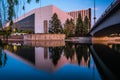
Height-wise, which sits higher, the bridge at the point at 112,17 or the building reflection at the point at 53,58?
the bridge at the point at 112,17

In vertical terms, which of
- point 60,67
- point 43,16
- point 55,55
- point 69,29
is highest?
point 43,16

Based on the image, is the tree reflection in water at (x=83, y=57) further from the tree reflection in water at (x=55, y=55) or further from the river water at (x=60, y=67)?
the tree reflection in water at (x=55, y=55)

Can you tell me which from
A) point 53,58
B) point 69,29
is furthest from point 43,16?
point 53,58

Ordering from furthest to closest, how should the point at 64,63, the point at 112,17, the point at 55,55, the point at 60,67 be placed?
the point at 55,55 → the point at 112,17 → the point at 64,63 → the point at 60,67

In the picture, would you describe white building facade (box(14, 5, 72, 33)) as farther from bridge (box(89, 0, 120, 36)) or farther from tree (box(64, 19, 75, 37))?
bridge (box(89, 0, 120, 36))

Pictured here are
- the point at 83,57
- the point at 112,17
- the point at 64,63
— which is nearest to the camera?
the point at 64,63

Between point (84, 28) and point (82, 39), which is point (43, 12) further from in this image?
point (82, 39)

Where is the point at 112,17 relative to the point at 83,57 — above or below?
above

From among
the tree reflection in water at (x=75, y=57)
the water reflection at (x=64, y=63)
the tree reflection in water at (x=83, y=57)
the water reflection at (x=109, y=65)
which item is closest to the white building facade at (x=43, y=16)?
the tree reflection in water at (x=75, y=57)

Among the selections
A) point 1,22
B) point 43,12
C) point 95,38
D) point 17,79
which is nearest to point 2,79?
point 17,79

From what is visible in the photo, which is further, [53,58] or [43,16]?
[43,16]

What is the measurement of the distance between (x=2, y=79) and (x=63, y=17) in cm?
18217

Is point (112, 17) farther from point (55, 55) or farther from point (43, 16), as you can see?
point (43, 16)

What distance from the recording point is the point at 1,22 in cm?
1716
